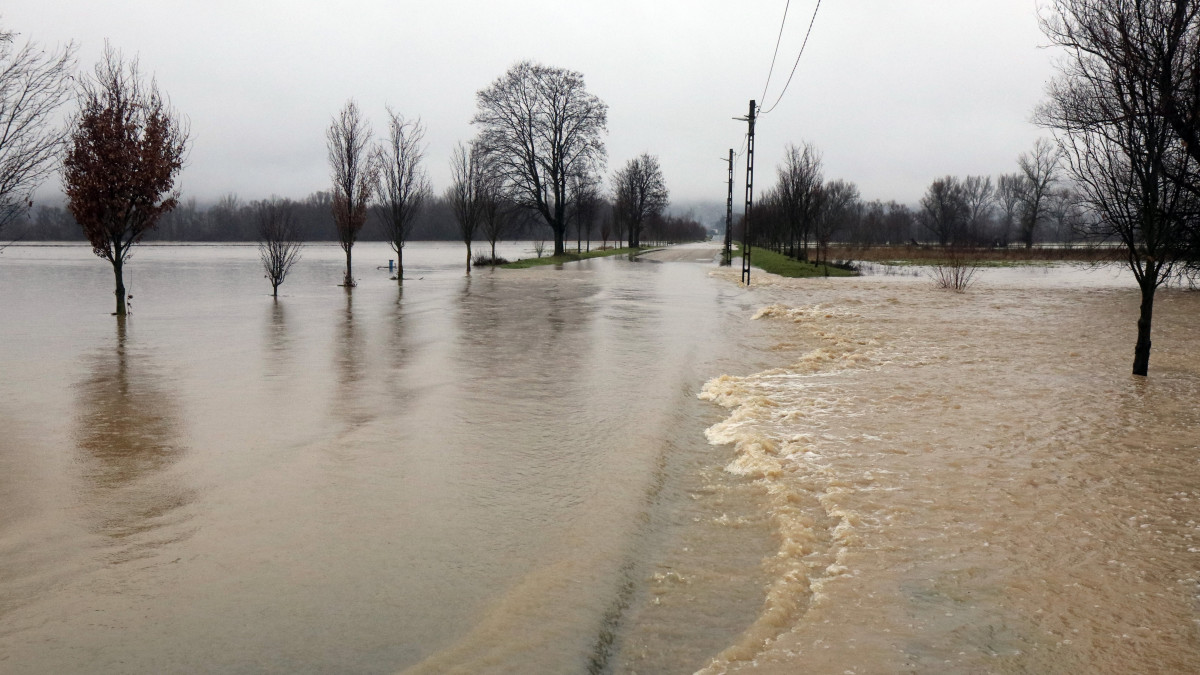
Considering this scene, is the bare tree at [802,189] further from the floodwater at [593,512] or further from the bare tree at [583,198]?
the floodwater at [593,512]

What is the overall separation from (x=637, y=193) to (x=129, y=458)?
76.0 meters

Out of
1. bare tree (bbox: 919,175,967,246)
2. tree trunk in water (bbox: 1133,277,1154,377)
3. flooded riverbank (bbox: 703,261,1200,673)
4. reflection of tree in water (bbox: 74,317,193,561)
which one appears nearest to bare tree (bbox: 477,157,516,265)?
reflection of tree in water (bbox: 74,317,193,561)

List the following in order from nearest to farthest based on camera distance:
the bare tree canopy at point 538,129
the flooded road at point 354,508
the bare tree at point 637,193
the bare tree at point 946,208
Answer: the flooded road at point 354,508, the bare tree canopy at point 538,129, the bare tree at point 637,193, the bare tree at point 946,208

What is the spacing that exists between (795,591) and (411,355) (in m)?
9.21

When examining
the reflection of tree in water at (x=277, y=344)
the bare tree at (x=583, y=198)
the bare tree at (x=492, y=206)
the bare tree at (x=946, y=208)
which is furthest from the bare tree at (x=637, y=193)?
the reflection of tree in water at (x=277, y=344)

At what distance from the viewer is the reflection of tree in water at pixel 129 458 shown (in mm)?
4977

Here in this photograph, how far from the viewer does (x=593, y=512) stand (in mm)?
5430

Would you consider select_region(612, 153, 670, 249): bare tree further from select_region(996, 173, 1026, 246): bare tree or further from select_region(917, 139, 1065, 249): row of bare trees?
select_region(996, 173, 1026, 246): bare tree

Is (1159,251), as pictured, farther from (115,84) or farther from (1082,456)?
(115,84)

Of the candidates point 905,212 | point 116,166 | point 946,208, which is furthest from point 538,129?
point 905,212

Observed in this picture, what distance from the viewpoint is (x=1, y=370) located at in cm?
1081

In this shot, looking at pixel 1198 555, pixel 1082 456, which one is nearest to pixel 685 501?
pixel 1198 555

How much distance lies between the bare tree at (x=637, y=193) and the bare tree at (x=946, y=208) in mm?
38466

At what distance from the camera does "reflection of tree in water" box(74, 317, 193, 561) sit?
498 centimetres
